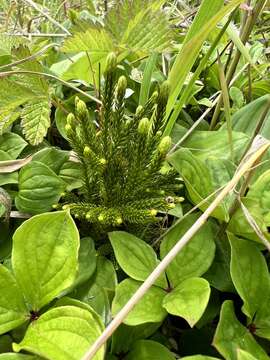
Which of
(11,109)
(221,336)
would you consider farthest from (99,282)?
(11,109)

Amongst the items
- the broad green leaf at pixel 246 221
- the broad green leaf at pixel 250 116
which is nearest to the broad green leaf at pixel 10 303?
the broad green leaf at pixel 246 221

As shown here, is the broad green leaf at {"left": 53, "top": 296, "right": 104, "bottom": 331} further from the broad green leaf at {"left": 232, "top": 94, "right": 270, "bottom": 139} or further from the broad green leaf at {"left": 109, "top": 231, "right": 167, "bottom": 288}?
the broad green leaf at {"left": 232, "top": 94, "right": 270, "bottom": 139}

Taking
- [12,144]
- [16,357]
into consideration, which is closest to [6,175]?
[12,144]

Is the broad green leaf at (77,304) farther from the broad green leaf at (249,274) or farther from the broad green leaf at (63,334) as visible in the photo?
the broad green leaf at (249,274)

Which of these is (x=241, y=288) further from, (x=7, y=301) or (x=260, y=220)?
(x=7, y=301)

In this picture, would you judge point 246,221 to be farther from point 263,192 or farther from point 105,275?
point 105,275
